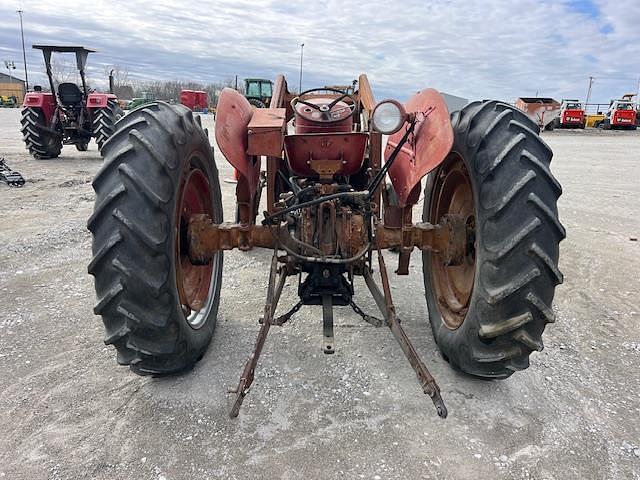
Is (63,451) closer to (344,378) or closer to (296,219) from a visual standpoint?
(344,378)

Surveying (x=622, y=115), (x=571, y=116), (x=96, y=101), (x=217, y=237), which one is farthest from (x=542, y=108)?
(x=217, y=237)

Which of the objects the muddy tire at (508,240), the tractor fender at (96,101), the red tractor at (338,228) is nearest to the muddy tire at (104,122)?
the tractor fender at (96,101)

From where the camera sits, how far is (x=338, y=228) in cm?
284

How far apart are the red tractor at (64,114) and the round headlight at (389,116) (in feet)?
34.0

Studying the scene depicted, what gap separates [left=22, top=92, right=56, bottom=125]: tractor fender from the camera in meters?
11.8

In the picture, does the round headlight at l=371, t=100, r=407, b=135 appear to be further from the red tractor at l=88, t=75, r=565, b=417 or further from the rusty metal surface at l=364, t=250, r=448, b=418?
the rusty metal surface at l=364, t=250, r=448, b=418

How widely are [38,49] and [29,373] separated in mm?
11260

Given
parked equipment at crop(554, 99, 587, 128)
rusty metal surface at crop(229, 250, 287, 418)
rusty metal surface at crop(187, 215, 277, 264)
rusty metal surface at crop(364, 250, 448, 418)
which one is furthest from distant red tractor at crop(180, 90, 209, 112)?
rusty metal surface at crop(364, 250, 448, 418)

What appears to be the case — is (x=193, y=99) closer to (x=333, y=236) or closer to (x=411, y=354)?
(x=333, y=236)

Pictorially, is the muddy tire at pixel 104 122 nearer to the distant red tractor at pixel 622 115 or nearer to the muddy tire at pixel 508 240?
the muddy tire at pixel 508 240

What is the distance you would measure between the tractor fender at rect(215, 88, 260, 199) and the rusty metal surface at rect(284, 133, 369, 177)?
0.37 m

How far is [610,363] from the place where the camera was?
124 inches

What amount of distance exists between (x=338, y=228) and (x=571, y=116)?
31142 mm

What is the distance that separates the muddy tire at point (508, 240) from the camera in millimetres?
2326
